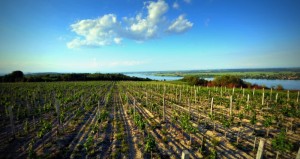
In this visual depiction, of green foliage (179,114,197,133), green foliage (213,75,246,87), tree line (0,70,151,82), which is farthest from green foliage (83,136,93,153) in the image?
tree line (0,70,151,82)

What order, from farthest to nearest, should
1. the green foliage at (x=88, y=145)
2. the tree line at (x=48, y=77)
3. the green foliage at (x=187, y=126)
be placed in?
the tree line at (x=48, y=77) < the green foliage at (x=187, y=126) < the green foliage at (x=88, y=145)

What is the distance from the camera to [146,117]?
46.2ft

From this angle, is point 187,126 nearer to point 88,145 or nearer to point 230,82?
point 88,145

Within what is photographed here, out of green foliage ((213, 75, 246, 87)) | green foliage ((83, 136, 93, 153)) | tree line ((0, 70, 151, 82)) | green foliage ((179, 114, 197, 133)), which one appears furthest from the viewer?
tree line ((0, 70, 151, 82))

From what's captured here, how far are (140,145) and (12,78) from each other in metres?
98.4

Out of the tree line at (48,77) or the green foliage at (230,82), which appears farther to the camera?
the tree line at (48,77)

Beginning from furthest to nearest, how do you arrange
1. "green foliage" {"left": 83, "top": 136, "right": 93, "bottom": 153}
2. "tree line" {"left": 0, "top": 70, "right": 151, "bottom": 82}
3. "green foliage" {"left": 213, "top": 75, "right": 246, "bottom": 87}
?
"tree line" {"left": 0, "top": 70, "right": 151, "bottom": 82}, "green foliage" {"left": 213, "top": 75, "right": 246, "bottom": 87}, "green foliage" {"left": 83, "top": 136, "right": 93, "bottom": 153}

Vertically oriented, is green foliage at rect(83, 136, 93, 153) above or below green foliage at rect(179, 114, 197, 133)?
below

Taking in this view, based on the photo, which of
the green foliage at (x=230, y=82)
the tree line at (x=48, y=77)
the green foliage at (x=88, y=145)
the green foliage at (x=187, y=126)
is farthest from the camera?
the tree line at (x=48, y=77)

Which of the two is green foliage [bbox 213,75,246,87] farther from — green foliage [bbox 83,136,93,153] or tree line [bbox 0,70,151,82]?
tree line [bbox 0,70,151,82]

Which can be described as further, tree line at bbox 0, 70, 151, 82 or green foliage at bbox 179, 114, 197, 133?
tree line at bbox 0, 70, 151, 82

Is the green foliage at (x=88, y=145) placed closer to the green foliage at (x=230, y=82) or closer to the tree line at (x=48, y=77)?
the green foliage at (x=230, y=82)

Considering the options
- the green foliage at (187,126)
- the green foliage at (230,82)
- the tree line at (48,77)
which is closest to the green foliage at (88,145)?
the green foliage at (187,126)

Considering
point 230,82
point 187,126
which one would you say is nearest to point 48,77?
point 230,82
